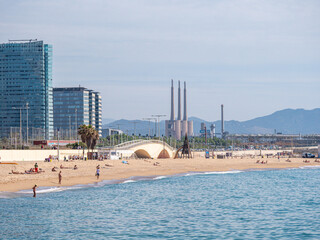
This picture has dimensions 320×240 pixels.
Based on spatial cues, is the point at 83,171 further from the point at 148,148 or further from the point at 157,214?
the point at 148,148

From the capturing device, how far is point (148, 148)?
146000mm

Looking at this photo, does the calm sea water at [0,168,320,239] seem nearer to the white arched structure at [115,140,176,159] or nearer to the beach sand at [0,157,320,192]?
the beach sand at [0,157,320,192]

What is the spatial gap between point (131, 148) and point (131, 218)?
3640 inches

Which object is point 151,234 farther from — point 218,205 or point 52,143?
point 52,143

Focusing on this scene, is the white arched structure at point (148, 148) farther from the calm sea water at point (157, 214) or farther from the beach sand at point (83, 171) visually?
the calm sea water at point (157, 214)

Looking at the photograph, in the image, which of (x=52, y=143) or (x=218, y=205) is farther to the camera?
(x=52, y=143)

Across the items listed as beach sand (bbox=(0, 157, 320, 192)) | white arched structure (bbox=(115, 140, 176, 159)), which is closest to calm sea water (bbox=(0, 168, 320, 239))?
beach sand (bbox=(0, 157, 320, 192))

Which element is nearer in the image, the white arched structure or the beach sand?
the beach sand

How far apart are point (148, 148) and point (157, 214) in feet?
333

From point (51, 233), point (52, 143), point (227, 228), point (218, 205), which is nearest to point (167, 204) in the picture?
point (218, 205)

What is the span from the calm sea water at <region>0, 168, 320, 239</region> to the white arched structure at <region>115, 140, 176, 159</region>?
7060 cm

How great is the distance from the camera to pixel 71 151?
107688 mm

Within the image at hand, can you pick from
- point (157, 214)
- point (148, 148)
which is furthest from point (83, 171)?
point (148, 148)

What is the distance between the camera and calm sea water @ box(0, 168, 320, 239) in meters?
36.0
